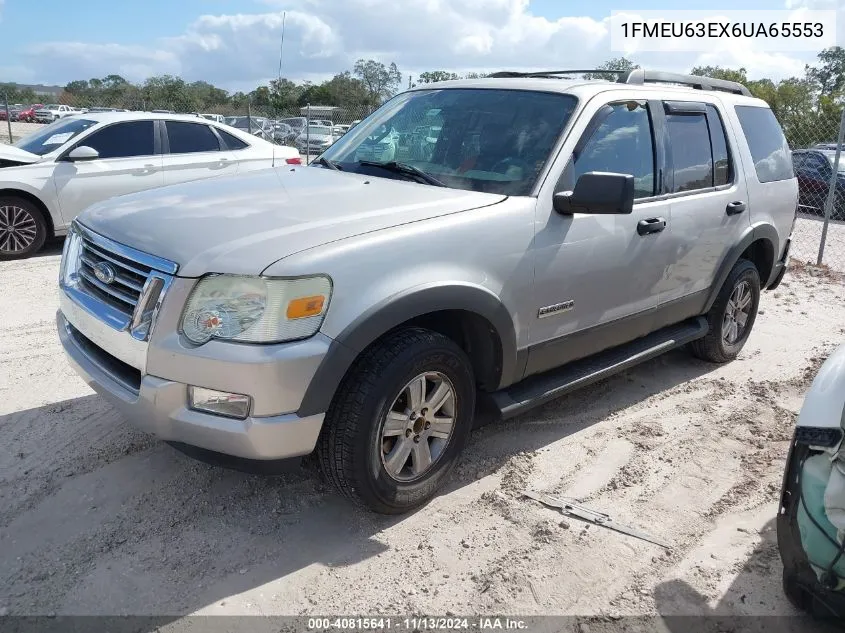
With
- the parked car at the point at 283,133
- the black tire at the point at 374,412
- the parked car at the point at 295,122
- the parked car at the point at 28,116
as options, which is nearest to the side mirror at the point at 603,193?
the black tire at the point at 374,412

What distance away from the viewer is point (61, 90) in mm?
69312

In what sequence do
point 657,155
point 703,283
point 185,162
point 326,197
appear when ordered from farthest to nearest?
point 185,162, point 703,283, point 657,155, point 326,197

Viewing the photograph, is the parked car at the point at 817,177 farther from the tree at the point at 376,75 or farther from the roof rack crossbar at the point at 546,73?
the tree at the point at 376,75

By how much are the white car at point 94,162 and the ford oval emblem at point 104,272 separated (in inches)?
192

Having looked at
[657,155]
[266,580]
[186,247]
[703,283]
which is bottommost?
[266,580]

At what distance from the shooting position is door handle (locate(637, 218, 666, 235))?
4.01m

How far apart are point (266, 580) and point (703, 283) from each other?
3.40m

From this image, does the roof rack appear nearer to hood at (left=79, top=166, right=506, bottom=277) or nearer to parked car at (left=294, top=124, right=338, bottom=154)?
hood at (left=79, top=166, right=506, bottom=277)

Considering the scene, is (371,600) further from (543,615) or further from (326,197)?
(326,197)

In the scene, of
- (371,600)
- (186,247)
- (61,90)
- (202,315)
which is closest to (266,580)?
(371,600)

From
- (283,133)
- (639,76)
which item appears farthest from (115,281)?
(283,133)

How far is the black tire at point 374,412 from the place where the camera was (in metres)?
2.90

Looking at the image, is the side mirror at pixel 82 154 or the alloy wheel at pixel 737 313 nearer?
the alloy wheel at pixel 737 313

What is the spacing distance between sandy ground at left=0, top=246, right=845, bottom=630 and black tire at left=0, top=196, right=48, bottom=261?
389 centimetres
